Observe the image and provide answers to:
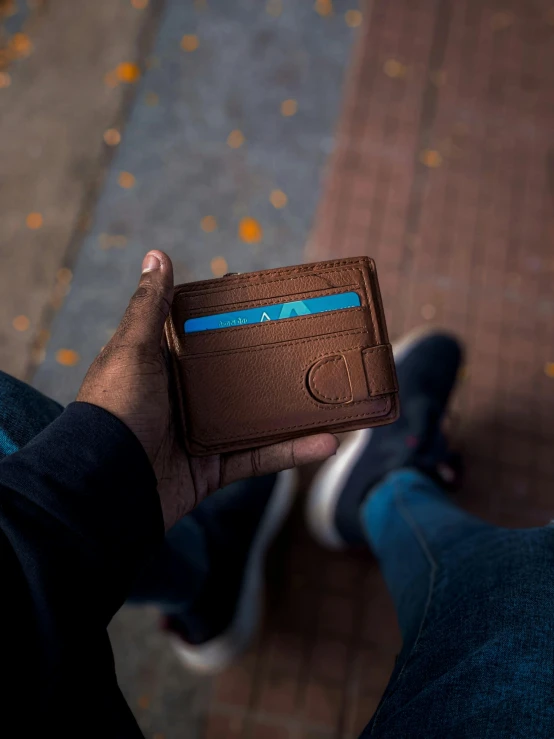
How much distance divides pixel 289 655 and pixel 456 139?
2.39 meters

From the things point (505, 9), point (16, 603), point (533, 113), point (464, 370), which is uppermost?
point (505, 9)

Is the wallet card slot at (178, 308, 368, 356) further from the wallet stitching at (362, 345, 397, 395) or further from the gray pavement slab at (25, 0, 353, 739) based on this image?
the gray pavement slab at (25, 0, 353, 739)

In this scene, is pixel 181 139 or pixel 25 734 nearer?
pixel 25 734

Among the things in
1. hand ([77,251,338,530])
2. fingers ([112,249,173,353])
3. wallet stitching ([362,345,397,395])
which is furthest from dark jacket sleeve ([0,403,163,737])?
wallet stitching ([362,345,397,395])

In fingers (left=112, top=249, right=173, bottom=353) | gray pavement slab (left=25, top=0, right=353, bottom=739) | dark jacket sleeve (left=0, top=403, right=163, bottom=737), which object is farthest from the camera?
gray pavement slab (left=25, top=0, right=353, bottom=739)

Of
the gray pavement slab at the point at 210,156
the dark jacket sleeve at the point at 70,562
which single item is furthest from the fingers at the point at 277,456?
the gray pavement slab at the point at 210,156

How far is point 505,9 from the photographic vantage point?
113 inches

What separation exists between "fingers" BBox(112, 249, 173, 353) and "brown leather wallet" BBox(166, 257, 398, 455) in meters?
0.04

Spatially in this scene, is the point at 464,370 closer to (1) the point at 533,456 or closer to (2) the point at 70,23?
(1) the point at 533,456

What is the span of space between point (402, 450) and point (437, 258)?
2.99 ft

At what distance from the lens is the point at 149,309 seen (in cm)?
120

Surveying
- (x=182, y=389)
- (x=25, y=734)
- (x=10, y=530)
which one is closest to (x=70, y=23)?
(x=182, y=389)

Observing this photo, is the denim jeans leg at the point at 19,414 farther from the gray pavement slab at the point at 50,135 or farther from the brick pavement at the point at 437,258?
the brick pavement at the point at 437,258

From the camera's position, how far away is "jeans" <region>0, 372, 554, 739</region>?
108 cm
